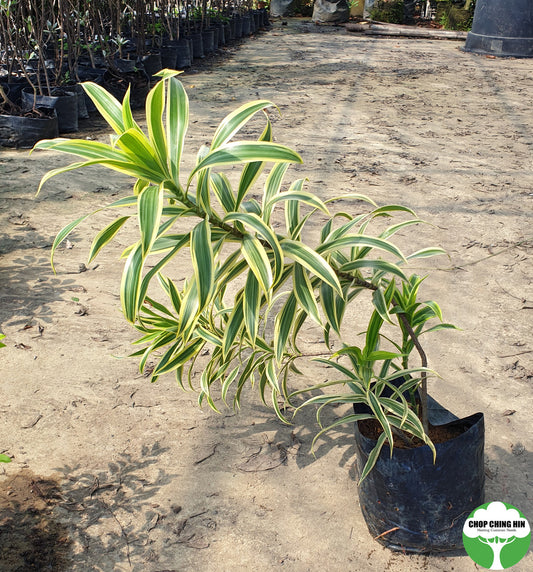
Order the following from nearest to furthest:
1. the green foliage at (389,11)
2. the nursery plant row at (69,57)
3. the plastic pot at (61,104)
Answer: the nursery plant row at (69,57) → the plastic pot at (61,104) → the green foliage at (389,11)

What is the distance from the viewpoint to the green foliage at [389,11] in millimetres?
13680

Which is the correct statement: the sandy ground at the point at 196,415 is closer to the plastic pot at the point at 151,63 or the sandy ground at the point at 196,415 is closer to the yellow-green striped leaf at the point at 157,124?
the yellow-green striped leaf at the point at 157,124

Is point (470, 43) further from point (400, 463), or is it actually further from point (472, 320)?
point (400, 463)

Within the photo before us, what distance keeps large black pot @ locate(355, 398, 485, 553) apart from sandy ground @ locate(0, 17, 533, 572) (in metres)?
0.07

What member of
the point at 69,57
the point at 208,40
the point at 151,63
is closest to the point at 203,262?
the point at 69,57

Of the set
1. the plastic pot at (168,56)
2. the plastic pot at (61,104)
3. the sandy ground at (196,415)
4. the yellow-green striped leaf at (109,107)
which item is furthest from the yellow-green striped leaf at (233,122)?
the plastic pot at (168,56)

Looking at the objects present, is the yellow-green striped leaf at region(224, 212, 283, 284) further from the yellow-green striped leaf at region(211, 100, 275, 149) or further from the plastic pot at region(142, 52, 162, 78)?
the plastic pot at region(142, 52, 162, 78)

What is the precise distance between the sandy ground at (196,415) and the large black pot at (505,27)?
19.1ft

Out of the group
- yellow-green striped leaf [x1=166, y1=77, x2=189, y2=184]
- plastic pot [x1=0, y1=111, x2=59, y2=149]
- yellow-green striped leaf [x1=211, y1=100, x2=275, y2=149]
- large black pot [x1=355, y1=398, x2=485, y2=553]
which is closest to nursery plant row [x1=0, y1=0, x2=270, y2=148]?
plastic pot [x1=0, y1=111, x2=59, y2=149]

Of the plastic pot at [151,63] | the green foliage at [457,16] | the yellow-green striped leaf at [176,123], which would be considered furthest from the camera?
the green foliage at [457,16]

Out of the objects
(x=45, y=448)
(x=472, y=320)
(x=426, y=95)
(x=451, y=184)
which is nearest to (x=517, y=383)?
(x=472, y=320)

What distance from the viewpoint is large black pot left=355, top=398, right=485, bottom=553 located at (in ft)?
5.06

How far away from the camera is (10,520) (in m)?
1.69

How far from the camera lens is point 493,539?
1610mm
